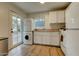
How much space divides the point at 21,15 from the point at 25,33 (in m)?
0.98

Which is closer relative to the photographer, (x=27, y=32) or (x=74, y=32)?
(x=74, y=32)

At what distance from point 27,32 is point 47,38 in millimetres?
1239

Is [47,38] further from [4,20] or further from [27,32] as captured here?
[4,20]

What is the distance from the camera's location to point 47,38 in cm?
537

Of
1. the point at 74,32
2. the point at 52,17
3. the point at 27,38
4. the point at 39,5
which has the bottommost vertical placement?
the point at 27,38

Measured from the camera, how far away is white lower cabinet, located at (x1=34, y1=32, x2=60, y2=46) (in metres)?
5.08

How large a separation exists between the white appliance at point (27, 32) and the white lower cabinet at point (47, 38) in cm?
35

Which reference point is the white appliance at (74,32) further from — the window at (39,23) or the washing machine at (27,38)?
the window at (39,23)

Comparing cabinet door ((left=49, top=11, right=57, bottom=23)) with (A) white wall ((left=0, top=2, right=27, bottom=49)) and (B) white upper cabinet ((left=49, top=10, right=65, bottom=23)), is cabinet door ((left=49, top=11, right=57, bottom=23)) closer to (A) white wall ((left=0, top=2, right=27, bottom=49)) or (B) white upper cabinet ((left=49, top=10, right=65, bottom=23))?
(B) white upper cabinet ((left=49, top=10, right=65, bottom=23))

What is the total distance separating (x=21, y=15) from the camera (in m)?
5.79

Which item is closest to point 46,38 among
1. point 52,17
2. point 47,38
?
point 47,38

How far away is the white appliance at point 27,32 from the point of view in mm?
5965

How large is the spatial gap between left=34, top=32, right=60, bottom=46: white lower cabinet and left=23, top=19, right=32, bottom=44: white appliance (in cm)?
35

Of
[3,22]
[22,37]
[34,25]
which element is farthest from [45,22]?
[3,22]
